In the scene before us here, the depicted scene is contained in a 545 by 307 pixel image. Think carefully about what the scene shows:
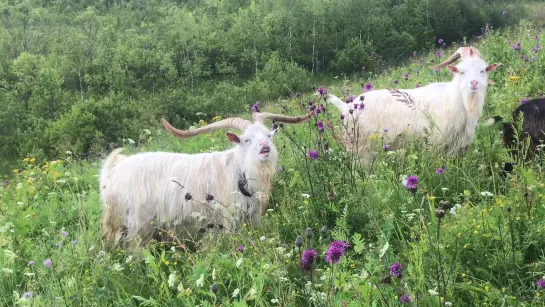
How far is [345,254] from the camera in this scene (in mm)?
2908

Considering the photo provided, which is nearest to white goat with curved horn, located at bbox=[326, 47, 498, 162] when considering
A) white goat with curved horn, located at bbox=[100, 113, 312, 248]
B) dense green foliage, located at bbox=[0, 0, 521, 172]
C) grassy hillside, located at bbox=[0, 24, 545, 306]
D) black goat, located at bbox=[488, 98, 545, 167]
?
grassy hillside, located at bbox=[0, 24, 545, 306]

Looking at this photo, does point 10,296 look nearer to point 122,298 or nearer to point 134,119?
point 122,298

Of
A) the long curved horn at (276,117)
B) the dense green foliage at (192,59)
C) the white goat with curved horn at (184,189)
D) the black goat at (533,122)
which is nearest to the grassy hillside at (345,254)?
the white goat with curved horn at (184,189)

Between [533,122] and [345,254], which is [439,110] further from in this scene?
[345,254]

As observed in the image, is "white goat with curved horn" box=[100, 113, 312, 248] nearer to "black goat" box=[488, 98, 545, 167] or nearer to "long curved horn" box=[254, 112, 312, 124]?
"long curved horn" box=[254, 112, 312, 124]

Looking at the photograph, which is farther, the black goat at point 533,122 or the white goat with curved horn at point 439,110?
the white goat with curved horn at point 439,110

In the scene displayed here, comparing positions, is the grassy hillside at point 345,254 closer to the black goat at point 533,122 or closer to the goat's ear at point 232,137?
the black goat at point 533,122

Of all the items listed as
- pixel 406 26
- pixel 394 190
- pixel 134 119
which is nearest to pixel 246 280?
pixel 394 190

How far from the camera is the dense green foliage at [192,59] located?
41469 mm

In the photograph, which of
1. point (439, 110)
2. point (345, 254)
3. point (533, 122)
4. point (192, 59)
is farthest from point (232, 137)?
point (192, 59)

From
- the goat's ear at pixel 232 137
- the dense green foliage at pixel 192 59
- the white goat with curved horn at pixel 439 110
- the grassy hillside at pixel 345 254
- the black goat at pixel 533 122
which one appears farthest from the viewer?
the dense green foliage at pixel 192 59

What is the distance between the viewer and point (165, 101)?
47188 millimetres

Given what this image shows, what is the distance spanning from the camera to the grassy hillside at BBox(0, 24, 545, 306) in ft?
8.30

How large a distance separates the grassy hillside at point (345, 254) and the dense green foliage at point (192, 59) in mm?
35215
